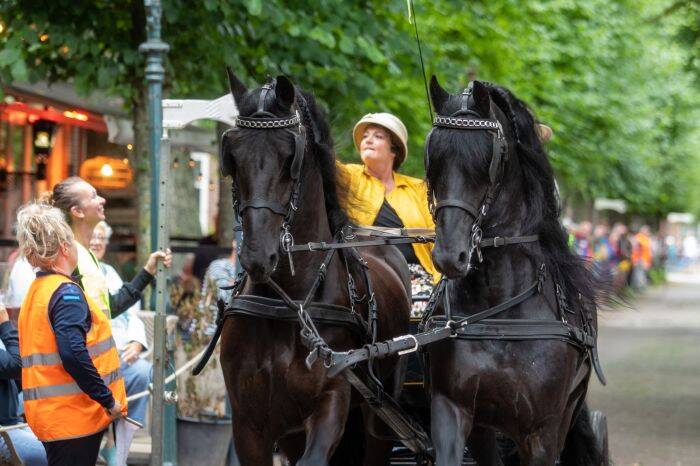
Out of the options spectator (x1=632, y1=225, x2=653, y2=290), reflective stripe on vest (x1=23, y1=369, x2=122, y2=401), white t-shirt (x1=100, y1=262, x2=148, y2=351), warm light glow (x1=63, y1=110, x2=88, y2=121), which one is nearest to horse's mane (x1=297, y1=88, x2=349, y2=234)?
reflective stripe on vest (x1=23, y1=369, x2=122, y2=401)

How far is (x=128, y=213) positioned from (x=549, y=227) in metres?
12.1

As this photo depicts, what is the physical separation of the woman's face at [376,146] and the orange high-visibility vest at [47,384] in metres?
1.99

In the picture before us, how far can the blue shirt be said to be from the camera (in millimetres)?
5305

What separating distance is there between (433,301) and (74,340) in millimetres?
1617

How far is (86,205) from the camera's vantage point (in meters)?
6.72

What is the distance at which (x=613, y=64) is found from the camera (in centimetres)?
2861

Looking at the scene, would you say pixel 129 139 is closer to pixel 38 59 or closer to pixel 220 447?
pixel 38 59

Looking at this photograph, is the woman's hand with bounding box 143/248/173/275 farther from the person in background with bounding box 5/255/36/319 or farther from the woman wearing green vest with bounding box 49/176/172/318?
A: the person in background with bounding box 5/255/36/319

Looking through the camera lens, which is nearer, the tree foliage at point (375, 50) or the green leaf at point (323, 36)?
the tree foliage at point (375, 50)

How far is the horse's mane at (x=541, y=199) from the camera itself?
5379 mm

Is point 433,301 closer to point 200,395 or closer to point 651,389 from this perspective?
point 200,395

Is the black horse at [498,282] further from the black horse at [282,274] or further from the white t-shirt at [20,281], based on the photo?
the white t-shirt at [20,281]

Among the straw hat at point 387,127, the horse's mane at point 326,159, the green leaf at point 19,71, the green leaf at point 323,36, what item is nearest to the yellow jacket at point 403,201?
the straw hat at point 387,127

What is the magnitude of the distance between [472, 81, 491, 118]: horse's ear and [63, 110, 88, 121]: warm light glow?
11.0 m
